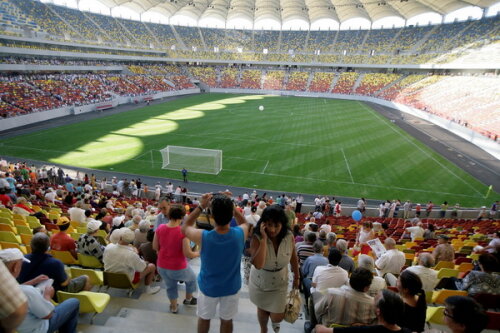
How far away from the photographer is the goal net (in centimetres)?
2300

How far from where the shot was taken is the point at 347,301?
3592mm

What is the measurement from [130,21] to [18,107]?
51185 millimetres

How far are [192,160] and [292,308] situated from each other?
20640mm

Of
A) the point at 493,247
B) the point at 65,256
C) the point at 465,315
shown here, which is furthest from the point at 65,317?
the point at 493,247

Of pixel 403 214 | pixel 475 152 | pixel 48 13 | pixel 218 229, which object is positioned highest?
pixel 48 13

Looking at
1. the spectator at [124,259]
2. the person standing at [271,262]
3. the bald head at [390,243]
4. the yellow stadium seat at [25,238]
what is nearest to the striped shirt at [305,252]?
the bald head at [390,243]

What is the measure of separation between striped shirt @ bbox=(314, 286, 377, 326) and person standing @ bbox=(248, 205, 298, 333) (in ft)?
1.64

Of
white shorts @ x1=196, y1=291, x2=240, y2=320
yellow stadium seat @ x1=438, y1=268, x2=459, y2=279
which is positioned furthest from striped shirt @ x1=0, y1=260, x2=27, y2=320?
yellow stadium seat @ x1=438, y1=268, x2=459, y2=279

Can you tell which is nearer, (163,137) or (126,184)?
(126,184)

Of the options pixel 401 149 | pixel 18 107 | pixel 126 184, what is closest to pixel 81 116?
pixel 18 107

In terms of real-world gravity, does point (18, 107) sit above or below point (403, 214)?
above

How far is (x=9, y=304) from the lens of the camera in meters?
2.45

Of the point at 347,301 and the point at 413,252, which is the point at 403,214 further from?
the point at 347,301

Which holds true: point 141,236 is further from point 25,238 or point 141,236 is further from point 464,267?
point 464,267
